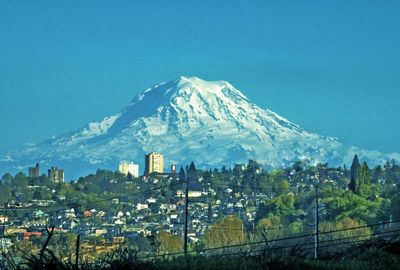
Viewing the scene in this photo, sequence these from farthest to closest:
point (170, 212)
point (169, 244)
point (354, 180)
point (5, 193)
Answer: point (5, 193) → point (354, 180) → point (170, 212) → point (169, 244)

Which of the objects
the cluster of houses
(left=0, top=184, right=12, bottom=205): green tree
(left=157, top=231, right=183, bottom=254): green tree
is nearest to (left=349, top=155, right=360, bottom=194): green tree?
the cluster of houses

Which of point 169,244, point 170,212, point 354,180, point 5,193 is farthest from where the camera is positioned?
point 5,193

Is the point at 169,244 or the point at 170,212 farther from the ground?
the point at 170,212

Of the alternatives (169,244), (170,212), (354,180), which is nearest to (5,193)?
(170,212)

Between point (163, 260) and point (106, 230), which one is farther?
point (106, 230)

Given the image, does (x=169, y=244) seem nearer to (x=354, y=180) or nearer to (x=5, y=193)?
(x=354, y=180)

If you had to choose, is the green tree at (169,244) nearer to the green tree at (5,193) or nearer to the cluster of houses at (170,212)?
the cluster of houses at (170,212)

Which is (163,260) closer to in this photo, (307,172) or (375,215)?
(375,215)

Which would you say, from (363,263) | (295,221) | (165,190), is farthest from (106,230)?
(363,263)

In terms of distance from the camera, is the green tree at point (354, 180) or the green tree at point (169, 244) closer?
the green tree at point (169, 244)

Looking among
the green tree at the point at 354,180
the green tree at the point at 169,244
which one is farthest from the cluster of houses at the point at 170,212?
the green tree at the point at 169,244

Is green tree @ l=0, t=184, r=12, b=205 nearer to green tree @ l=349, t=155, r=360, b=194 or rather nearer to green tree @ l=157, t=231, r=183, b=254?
green tree @ l=349, t=155, r=360, b=194
